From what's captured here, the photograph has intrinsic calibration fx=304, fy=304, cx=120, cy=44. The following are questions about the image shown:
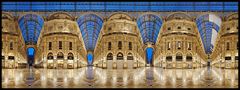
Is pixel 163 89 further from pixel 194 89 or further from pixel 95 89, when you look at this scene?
pixel 95 89

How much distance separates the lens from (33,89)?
19.2 m

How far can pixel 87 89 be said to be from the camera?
755 inches

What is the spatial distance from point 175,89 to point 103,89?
4598mm

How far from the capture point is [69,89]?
64.7 ft

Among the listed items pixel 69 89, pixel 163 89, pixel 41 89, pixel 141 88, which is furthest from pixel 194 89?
pixel 41 89

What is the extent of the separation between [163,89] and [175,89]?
78 centimetres

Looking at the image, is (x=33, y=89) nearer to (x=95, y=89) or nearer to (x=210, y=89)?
(x=95, y=89)

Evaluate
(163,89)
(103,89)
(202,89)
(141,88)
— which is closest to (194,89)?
(202,89)

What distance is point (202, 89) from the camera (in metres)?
19.5

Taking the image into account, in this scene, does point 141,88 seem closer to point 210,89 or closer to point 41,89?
point 210,89

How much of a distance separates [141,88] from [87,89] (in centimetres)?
362

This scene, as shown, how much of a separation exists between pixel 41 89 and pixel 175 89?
848cm

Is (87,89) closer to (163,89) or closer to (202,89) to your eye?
(163,89)

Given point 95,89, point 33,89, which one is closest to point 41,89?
point 33,89
